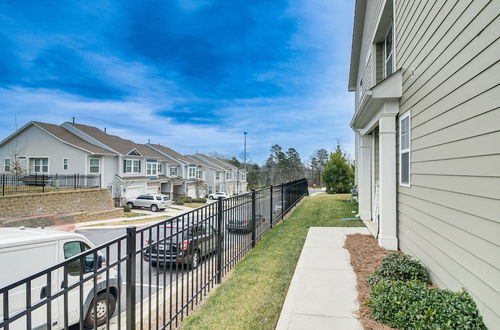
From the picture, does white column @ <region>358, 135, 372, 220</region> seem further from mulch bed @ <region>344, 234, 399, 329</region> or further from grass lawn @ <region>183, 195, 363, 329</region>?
grass lawn @ <region>183, 195, 363, 329</region>

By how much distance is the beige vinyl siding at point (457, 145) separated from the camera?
7.21 feet

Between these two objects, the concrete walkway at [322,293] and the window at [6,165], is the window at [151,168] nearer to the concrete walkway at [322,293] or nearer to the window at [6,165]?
the window at [6,165]

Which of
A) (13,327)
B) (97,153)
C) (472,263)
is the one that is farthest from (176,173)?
(472,263)

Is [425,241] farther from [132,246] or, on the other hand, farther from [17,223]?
[17,223]

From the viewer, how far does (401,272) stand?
351 centimetres

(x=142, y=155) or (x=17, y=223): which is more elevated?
(x=142, y=155)

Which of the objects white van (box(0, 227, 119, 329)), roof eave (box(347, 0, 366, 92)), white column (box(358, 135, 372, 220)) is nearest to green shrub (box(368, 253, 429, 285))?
white van (box(0, 227, 119, 329))

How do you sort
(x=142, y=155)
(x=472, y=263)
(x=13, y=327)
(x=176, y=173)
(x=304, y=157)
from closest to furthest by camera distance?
(x=472, y=263) < (x=13, y=327) < (x=142, y=155) < (x=176, y=173) < (x=304, y=157)

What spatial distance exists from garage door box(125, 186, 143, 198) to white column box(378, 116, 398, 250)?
26.5 m

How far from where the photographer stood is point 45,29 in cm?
1725

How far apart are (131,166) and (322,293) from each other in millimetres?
28457

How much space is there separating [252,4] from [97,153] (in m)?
18.8

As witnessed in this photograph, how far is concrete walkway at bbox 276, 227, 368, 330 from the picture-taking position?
9.34 ft

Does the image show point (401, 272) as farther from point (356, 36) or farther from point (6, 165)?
point (6, 165)
